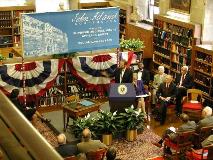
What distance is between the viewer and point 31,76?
378 inches

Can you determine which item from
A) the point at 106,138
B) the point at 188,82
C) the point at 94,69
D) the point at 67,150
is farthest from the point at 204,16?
the point at 67,150

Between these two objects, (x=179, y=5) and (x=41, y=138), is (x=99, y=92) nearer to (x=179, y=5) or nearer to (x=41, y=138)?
(x=179, y=5)

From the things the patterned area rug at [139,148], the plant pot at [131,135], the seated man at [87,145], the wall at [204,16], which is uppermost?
the wall at [204,16]

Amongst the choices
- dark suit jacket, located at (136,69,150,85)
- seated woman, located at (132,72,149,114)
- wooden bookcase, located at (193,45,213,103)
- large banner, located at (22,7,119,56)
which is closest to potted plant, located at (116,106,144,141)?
seated woman, located at (132,72,149,114)

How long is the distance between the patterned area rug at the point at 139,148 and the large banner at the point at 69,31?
2.83 m

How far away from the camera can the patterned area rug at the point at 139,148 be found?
7.56m

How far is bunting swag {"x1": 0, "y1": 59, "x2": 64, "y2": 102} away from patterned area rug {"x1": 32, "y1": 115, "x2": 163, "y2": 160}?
133cm

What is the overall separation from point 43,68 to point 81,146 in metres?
3.98

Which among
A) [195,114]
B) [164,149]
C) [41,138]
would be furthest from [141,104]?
[41,138]

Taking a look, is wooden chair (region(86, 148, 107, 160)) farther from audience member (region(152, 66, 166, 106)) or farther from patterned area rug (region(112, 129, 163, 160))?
audience member (region(152, 66, 166, 106))

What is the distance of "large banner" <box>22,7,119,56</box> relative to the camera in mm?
8938

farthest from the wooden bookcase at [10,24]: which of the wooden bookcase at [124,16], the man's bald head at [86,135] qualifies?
the man's bald head at [86,135]

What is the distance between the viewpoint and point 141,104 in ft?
30.0

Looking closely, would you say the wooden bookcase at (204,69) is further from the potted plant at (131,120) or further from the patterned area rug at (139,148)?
the potted plant at (131,120)
